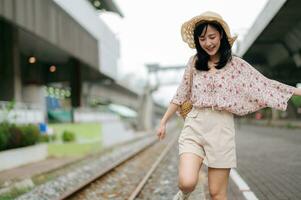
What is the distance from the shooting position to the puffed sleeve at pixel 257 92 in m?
3.98

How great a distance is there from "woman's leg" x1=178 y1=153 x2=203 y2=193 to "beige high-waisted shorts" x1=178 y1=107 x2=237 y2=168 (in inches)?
2.3

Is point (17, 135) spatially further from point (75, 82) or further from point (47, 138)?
point (75, 82)

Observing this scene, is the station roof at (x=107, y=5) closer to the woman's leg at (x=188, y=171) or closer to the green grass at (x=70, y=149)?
the green grass at (x=70, y=149)

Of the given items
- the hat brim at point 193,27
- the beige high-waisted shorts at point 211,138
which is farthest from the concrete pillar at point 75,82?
the beige high-waisted shorts at point 211,138

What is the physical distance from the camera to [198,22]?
159 inches

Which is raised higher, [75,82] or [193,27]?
[75,82]

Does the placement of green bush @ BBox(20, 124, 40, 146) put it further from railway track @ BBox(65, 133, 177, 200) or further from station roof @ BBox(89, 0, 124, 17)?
station roof @ BBox(89, 0, 124, 17)

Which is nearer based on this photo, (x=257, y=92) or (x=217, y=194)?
(x=217, y=194)

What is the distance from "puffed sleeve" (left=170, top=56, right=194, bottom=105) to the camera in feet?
13.6

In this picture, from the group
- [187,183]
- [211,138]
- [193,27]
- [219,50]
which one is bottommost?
[187,183]

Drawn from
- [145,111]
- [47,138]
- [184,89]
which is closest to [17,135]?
[47,138]

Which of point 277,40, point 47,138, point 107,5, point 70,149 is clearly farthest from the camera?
point 107,5

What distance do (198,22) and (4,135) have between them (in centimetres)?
1114

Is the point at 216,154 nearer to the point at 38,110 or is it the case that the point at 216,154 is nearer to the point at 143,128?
the point at 38,110
